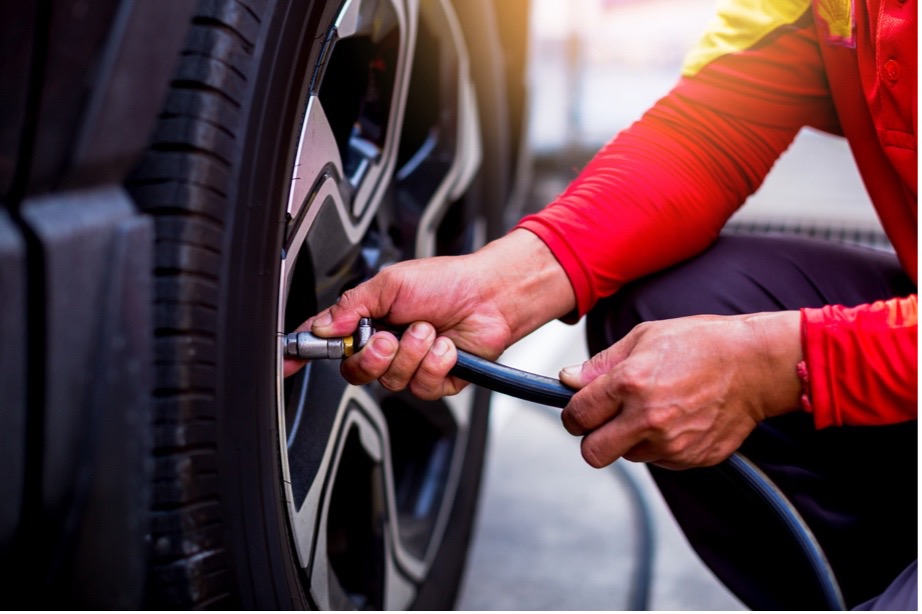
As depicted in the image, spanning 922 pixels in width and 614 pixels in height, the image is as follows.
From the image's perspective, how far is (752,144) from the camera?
3.47ft

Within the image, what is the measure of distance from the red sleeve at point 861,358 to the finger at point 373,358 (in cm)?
36

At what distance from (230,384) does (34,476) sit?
15cm

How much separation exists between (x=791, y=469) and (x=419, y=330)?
0.42 m

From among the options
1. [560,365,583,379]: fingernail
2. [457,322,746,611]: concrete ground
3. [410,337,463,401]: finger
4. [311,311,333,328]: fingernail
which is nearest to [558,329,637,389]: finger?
[560,365,583,379]: fingernail

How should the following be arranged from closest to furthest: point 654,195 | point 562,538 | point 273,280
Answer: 1. point 273,280
2. point 654,195
3. point 562,538

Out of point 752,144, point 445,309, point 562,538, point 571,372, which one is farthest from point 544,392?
point 562,538

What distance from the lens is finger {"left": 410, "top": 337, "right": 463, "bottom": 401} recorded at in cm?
86

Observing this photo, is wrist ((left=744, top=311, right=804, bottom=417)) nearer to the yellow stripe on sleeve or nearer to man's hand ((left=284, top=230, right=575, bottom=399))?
man's hand ((left=284, top=230, right=575, bottom=399))

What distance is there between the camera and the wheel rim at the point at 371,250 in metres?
0.81

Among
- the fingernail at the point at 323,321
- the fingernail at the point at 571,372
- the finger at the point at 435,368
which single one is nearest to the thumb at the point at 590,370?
the fingernail at the point at 571,372

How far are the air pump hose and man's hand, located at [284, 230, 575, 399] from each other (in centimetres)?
3

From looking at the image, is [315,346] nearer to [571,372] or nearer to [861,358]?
[571,372]

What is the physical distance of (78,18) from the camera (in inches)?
20.6

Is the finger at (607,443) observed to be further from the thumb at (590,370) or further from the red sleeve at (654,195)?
the red sleeve at (654,195)
